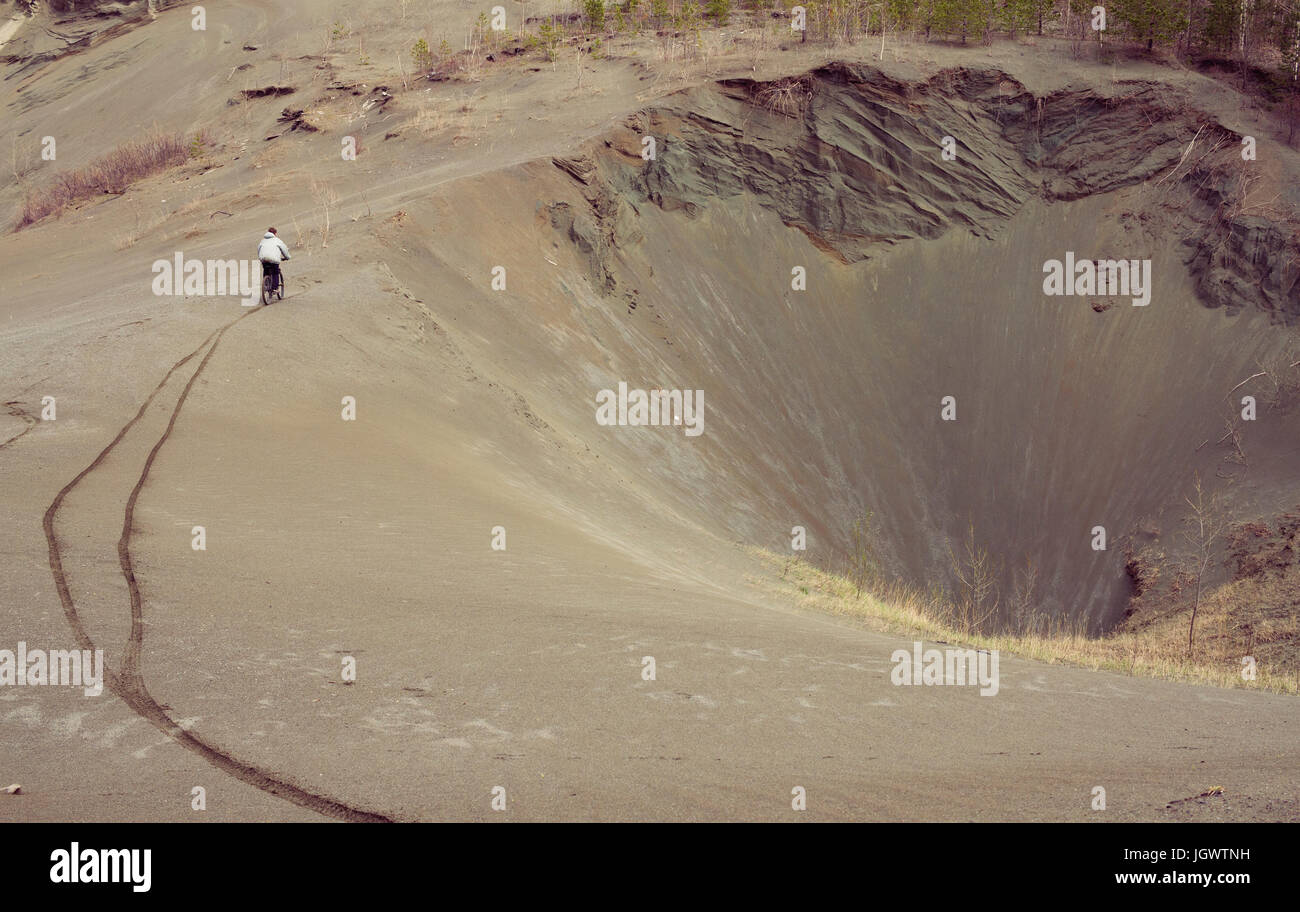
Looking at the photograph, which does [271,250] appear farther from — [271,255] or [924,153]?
[924,153]

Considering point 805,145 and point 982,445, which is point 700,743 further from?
point 805,145

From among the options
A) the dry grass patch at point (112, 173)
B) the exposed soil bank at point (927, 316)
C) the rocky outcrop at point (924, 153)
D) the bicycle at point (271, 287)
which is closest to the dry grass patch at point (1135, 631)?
the exposed soil bank at point (927, 316)

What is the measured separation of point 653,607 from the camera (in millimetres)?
8938

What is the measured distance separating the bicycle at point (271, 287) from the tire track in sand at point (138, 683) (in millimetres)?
5359

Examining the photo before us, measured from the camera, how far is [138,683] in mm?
6047

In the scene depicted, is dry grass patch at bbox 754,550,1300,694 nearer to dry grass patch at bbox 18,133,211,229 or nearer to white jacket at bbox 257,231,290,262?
white jacket at bbox 257,231,290,262

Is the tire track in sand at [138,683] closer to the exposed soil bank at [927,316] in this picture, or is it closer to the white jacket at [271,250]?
the white jacket at [271,250]

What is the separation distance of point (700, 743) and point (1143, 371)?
850 inches

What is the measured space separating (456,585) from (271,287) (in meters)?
8.89

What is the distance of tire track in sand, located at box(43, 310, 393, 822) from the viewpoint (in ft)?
16.0

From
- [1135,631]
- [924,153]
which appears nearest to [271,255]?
[1135,631]

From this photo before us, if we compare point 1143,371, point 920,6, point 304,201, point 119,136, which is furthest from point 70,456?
point 119,136

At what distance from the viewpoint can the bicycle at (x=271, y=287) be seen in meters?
15.5

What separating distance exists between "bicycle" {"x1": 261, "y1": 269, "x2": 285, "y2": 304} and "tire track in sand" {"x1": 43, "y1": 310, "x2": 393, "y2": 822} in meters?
5.36
